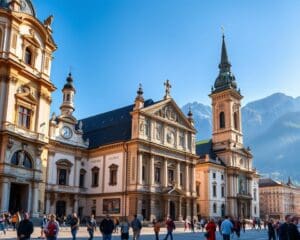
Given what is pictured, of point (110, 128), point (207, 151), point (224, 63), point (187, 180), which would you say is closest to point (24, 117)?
point (110, 128)

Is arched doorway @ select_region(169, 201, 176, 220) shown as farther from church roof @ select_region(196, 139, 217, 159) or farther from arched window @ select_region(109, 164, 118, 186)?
church roof @ select_region(196, 139, 217, 159)

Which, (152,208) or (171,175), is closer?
(152,208)

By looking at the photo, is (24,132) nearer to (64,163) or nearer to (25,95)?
(25,95)

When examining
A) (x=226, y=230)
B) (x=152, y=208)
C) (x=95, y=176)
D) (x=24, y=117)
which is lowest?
(x=226, y=230)

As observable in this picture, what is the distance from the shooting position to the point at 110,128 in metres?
52.7

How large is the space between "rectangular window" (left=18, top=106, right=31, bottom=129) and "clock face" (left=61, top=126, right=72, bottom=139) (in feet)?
35.3

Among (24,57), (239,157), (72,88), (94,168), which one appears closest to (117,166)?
(94,168)

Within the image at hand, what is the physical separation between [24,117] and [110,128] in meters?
19.0

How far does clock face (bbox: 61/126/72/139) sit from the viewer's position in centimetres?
4581

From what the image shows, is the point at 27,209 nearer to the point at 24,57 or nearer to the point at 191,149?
the point at 24,57

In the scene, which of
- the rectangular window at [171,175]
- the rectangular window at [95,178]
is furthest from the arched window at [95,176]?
the rectangular window at [171,175]

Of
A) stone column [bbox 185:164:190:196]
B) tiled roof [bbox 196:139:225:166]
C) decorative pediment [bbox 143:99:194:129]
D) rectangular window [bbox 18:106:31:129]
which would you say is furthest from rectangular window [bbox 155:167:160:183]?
rectangular window [bbox 18:106:31:129]

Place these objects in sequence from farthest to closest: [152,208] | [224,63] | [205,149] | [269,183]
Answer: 1. [269,183]
2. [224,63]
3. [205,149]
4. [152,208]

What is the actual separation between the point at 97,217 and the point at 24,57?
22.3 m
